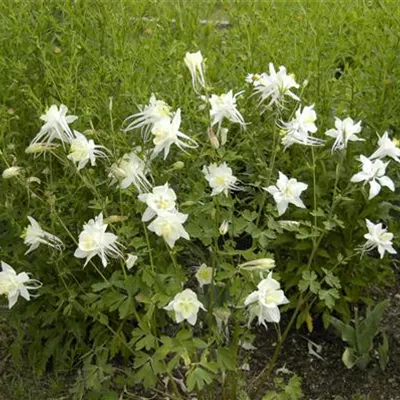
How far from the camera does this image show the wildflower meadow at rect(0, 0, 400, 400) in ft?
7.67

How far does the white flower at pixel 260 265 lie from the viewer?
2.15 metres

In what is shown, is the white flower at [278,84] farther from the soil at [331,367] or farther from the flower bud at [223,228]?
the soil at [331,367]

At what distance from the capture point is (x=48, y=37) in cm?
319

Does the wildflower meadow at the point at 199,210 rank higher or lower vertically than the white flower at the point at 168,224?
lower

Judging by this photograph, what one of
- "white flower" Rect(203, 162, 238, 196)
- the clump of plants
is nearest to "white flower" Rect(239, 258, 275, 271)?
the clump of plants

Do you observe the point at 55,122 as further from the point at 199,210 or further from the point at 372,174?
the point at 372,174

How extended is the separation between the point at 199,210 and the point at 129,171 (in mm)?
254

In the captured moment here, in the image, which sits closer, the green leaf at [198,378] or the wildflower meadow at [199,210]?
the green leaf at [198,378]

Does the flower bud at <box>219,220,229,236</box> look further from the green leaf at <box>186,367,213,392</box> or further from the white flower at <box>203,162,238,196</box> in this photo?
the green leaf at <box>186,367,213,392</box>

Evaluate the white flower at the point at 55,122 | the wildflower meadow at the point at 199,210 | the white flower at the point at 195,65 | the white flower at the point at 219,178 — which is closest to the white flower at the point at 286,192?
the wildflower meadow at the point at 199,210

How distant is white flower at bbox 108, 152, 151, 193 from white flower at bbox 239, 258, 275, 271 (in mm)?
377

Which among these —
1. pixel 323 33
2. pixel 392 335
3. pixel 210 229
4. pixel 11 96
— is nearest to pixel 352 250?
pixel 392 335

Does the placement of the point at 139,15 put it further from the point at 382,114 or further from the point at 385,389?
the point at 385,389

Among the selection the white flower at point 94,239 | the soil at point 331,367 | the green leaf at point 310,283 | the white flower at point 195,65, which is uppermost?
the white flower at point 195,65
